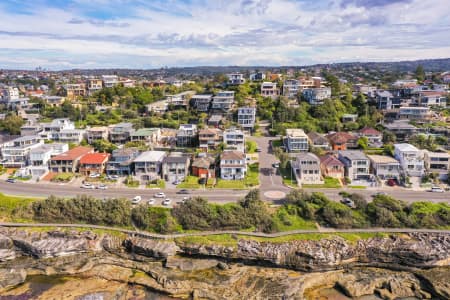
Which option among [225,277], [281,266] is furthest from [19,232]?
[281,266]

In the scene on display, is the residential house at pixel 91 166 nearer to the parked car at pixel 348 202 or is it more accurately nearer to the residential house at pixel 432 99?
the parked car at pixel 348 202

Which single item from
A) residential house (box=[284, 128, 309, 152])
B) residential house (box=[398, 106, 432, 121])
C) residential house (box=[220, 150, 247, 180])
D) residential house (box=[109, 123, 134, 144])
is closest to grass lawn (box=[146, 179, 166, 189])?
residential house (box=[220, 150, 247, 180])

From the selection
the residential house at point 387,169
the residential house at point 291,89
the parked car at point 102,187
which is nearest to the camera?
the parked car at point 102,187

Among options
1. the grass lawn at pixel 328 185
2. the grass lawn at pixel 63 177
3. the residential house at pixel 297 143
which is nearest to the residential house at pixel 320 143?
the residential house at pixel 297 143

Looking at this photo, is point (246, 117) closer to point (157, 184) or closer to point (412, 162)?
point (157, 184)

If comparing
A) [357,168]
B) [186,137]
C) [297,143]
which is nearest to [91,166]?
[186,137]

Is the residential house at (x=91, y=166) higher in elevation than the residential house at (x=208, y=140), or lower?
lower

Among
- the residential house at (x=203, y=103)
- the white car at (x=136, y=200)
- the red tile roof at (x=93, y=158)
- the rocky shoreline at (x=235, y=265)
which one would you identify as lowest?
the rocky shoreline at (x=235, y=265)

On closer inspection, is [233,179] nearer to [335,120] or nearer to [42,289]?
[42,289]
